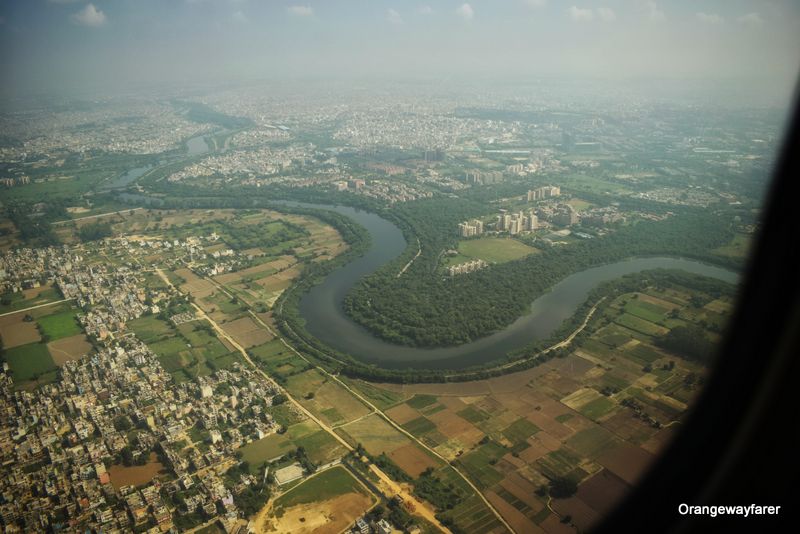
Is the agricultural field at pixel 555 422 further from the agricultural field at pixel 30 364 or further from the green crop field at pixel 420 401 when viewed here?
the agricultural field at pixel 30 364

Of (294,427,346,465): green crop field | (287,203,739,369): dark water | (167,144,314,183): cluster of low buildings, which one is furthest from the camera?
(167,144,314,183): cluster of low buildings

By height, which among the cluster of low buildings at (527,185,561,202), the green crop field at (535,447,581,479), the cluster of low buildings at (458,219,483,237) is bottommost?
the green crop field at (535,447,581,479)

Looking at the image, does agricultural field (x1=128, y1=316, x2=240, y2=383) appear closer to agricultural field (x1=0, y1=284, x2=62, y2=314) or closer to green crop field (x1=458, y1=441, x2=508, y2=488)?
agricultural field (x1=0, y1=284, x2=62, y2=314)

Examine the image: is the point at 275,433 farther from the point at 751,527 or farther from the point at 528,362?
the point at 751,527

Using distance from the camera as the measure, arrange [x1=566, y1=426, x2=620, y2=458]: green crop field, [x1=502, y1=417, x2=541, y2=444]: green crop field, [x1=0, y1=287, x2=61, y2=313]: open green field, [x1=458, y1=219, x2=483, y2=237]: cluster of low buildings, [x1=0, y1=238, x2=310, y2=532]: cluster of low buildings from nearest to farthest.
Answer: [x1=0, y1=238, x2=310, y2=532]: cluster of low buildings, [x1=566, y1=426, x2=620, y2=458]: green crop field, [x1=502, y1=417, x2=541, y2=444]: green crop field, [x1=0, y1=287, x2=61, y2=313]: open green field, [x1=458, y1=219, x2=483, y2=237]: cluster of low buildings

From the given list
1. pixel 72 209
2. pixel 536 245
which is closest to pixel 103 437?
pixel 536 245

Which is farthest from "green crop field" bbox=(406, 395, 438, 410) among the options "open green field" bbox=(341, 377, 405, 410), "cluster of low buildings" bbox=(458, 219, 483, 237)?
"cluster of low buildings" bbox=(458, 219, 483, 237)
